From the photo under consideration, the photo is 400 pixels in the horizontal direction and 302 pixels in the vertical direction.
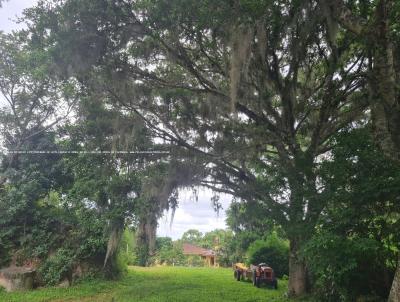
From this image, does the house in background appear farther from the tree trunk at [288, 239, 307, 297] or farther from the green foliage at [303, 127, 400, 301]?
the green foliage at [303, 127, 400, 301]

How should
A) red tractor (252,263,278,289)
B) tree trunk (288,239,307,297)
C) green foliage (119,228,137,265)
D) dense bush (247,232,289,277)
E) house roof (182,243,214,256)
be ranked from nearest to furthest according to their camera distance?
1. tree trunk (288,239,307,297)
2. red tractor (252,263,278,289)
3. green foliage (119,228,137,265)
4. dense bush (247,232,289,277)
5. house roof (182,243,214,256)

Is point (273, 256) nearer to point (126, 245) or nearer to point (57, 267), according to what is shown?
point (126, 245)

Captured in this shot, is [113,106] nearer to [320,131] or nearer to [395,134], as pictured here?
[320,131]

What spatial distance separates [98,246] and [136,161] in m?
3.61

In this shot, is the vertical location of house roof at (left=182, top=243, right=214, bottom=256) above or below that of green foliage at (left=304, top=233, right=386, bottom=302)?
above

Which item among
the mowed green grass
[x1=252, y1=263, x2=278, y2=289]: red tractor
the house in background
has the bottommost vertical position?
the mowed green grass

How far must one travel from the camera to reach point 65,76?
26.2 feet

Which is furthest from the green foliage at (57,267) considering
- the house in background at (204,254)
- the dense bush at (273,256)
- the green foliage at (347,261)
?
the house in background at (204,254)

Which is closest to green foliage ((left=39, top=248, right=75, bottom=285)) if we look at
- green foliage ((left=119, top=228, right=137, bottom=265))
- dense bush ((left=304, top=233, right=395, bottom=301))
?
green foliage ((left=119, top=228, right=137, bottom=265))

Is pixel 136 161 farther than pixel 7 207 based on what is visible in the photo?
No

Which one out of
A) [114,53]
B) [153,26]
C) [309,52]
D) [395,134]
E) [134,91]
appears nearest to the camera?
[395,134]

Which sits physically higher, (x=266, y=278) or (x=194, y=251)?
(x=194, y=251)

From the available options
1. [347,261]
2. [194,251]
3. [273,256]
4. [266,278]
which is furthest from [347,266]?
[194,251]

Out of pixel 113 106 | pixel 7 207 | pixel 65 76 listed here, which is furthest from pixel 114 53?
pixel 7 207
